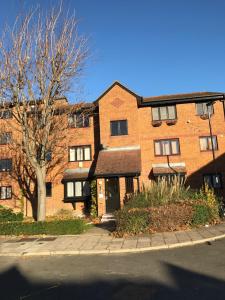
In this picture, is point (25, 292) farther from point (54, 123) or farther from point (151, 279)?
point (54, 123)

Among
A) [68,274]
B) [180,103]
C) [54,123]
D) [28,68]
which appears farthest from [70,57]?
[68,274]

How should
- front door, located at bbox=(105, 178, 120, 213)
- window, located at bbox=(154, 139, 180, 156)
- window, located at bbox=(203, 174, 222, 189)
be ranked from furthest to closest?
1. window, located at bbox=(154, 139, 180, 156)
2. window, located at bbox=(203, 174, 222, 189)
3. front door, located at bbox=(105, 178, 120, 213)

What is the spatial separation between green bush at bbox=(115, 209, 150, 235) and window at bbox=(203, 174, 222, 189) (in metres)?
11.0

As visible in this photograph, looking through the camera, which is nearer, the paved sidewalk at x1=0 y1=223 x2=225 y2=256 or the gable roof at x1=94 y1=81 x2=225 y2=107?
the paved sidewalk at x1=0 y1=223 x2=225 y2=256

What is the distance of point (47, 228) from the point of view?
1492cm

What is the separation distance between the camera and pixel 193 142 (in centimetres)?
2356

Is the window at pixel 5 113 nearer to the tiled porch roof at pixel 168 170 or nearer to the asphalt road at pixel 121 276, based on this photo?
the asphalt road at pixel 121 276

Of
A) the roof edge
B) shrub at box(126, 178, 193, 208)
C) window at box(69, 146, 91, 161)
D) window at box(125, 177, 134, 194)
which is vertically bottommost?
shrub at box(126, 178, 193, 208)

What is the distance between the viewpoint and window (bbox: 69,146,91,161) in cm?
2470

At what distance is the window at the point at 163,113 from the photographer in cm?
2425

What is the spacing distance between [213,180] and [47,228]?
13.8 meters

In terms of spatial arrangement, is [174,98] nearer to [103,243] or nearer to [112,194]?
[112,194]

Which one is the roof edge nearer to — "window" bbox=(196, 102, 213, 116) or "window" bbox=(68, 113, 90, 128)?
"window" bbox=(196, 102, 213, 116)

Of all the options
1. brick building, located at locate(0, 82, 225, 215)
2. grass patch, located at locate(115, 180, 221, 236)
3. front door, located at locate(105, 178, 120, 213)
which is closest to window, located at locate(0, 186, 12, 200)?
brick building, located at locate(0, 82, 225, 215)
